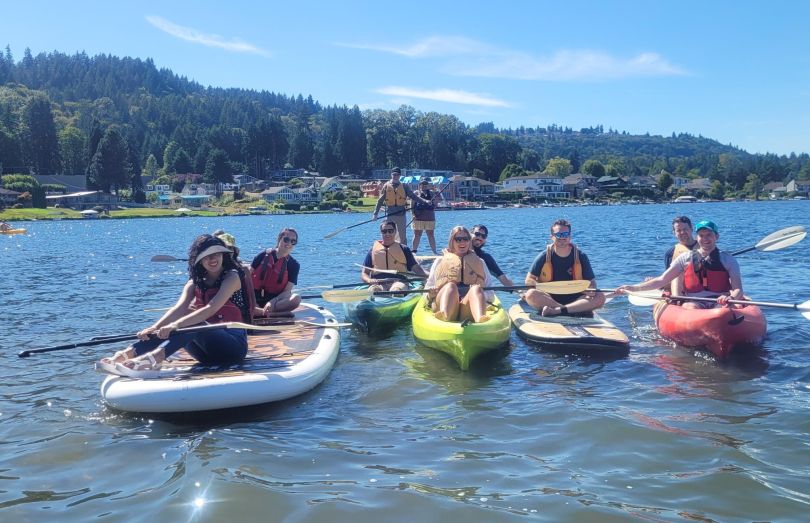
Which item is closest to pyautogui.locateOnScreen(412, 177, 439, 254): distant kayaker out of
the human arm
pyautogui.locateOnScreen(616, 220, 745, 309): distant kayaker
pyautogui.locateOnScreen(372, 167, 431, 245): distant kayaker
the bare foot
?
pyautogui.locateOnScreen(372, 167, 431, 245): distant kayaker

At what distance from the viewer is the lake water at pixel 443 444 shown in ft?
14.1

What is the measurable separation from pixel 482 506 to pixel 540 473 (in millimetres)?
677

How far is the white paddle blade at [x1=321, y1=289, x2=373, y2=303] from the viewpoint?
28.5 ft

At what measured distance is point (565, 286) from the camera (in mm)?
8633

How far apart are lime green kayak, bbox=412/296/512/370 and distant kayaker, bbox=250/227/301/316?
2.10m

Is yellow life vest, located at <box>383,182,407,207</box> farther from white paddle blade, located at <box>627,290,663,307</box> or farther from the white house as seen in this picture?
the white house

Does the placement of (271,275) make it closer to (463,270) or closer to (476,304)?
(463,270)

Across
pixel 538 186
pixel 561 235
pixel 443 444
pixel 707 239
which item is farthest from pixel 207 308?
pixel 538 186

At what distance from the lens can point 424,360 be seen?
8133mm

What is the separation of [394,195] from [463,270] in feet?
24.1

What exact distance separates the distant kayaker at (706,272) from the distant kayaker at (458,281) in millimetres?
2014

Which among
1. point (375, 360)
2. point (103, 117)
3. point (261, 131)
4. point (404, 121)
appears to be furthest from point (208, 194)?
point (375, 360)

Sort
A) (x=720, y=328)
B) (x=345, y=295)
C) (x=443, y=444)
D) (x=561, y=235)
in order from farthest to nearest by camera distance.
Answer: (x=561, y=235) → (x=345, y=295) → (x=720, y=328) → (x=443, y=444)

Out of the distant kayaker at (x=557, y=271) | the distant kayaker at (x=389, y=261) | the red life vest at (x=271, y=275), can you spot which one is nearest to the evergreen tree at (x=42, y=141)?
the distant kayaker at (x=389, y=261)
